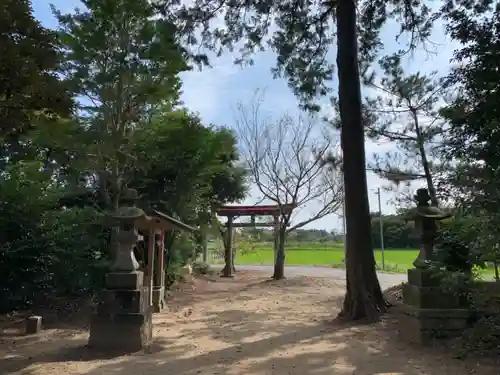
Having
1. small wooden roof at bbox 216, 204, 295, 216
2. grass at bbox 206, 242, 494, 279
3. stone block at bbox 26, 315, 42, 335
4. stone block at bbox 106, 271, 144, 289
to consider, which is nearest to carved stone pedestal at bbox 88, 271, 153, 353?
stone block at bbox 106, 271, 144, 289

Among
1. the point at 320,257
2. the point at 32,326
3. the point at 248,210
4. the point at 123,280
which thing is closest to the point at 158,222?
the point at 32,326

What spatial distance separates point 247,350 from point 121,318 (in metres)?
1.60

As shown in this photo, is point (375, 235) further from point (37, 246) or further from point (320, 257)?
point (37, 246)

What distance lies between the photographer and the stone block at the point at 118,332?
551 cm

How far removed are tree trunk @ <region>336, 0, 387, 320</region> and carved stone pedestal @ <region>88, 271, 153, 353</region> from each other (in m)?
3.50

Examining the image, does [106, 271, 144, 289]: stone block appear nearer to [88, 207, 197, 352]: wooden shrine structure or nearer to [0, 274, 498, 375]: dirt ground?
[88, 207, 197, 352]: wooden shrine structure

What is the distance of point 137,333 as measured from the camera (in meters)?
5.56

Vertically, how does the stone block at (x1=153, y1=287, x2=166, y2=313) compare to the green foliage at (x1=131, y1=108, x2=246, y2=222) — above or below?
below

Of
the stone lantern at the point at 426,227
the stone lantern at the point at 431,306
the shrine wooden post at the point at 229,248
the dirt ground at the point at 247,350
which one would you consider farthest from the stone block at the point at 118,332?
the shrine wooden post at the point at 229,248

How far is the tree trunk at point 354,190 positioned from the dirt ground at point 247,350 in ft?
1.55

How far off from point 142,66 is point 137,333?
5.58m

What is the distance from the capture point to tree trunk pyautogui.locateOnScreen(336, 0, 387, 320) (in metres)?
7.46

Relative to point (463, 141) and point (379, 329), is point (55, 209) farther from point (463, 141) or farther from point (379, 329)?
point (463, 141)

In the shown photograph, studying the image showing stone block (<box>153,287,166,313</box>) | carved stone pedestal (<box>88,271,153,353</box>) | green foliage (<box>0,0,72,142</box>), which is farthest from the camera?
stone block (<box>153,287,166,313</box>)
